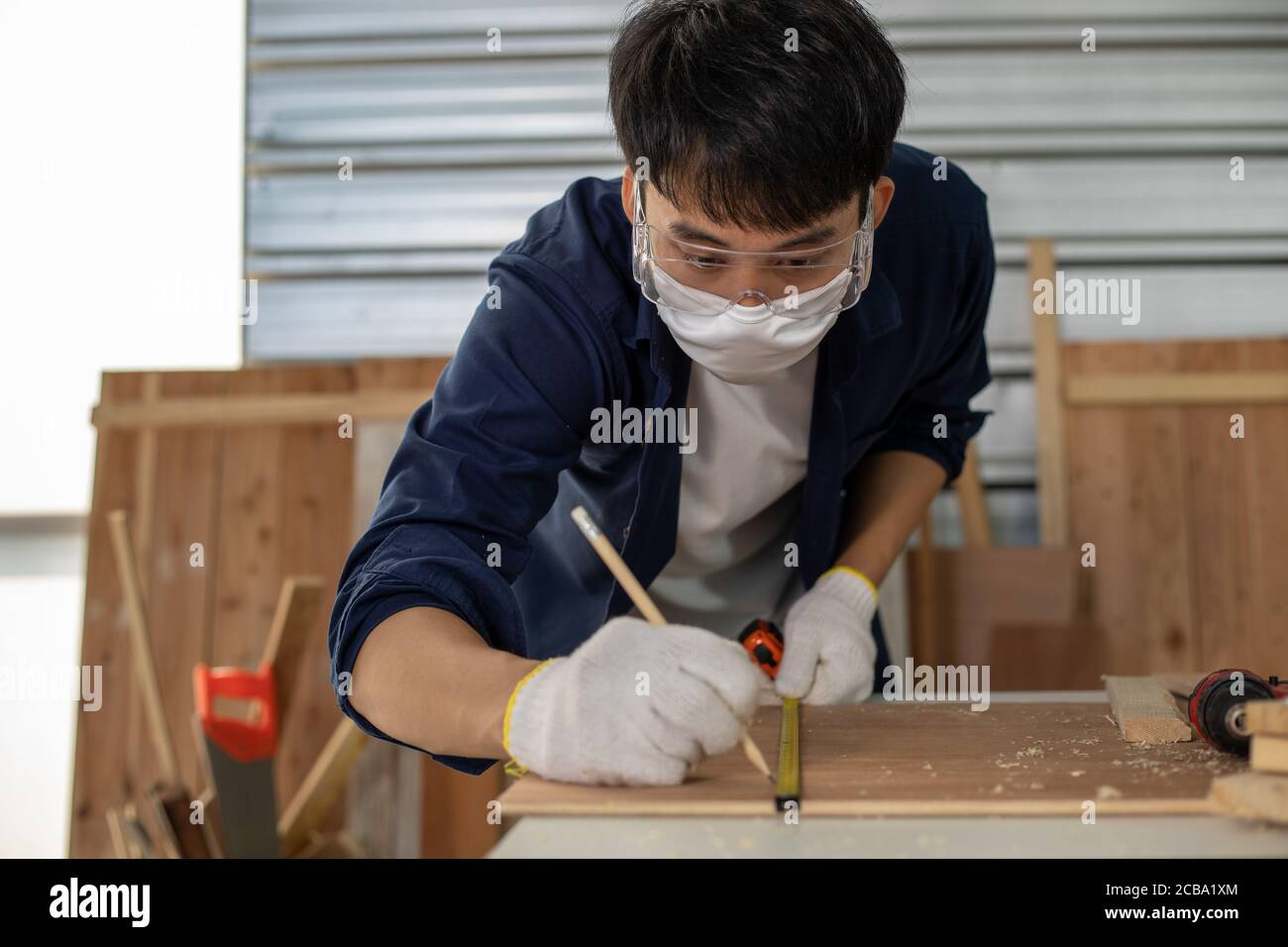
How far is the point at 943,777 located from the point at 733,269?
69 centimetres

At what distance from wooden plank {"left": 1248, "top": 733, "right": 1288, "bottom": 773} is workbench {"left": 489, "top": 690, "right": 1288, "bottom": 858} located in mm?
68

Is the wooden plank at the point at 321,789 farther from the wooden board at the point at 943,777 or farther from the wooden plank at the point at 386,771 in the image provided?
the wooden board at the point at 943,777

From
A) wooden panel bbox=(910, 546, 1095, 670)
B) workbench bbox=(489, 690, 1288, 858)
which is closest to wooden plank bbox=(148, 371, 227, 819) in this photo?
wooden panel bbox=(910, 546, 1095, 670)

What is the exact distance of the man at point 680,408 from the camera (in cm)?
118

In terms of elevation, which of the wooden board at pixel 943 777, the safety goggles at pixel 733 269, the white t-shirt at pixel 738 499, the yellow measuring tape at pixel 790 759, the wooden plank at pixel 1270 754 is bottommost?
the wooden board at pixel 943 777

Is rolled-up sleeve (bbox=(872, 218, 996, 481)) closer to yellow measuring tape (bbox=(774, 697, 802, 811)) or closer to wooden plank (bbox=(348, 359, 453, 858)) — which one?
yellow measuring tape (bbox=(774, 697, 802, 811))

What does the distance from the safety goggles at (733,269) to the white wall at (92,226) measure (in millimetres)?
3058

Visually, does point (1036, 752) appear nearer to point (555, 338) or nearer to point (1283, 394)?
point (555, 338)

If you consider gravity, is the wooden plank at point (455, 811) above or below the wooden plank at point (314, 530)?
below

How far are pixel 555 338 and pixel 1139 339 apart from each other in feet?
9.48

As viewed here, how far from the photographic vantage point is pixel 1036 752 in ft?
3.93

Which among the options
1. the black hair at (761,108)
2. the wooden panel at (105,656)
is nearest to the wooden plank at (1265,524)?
the black hair at (761,108)

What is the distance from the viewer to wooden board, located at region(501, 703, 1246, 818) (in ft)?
3.28

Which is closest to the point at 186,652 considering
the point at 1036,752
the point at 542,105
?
the point at 542,105
